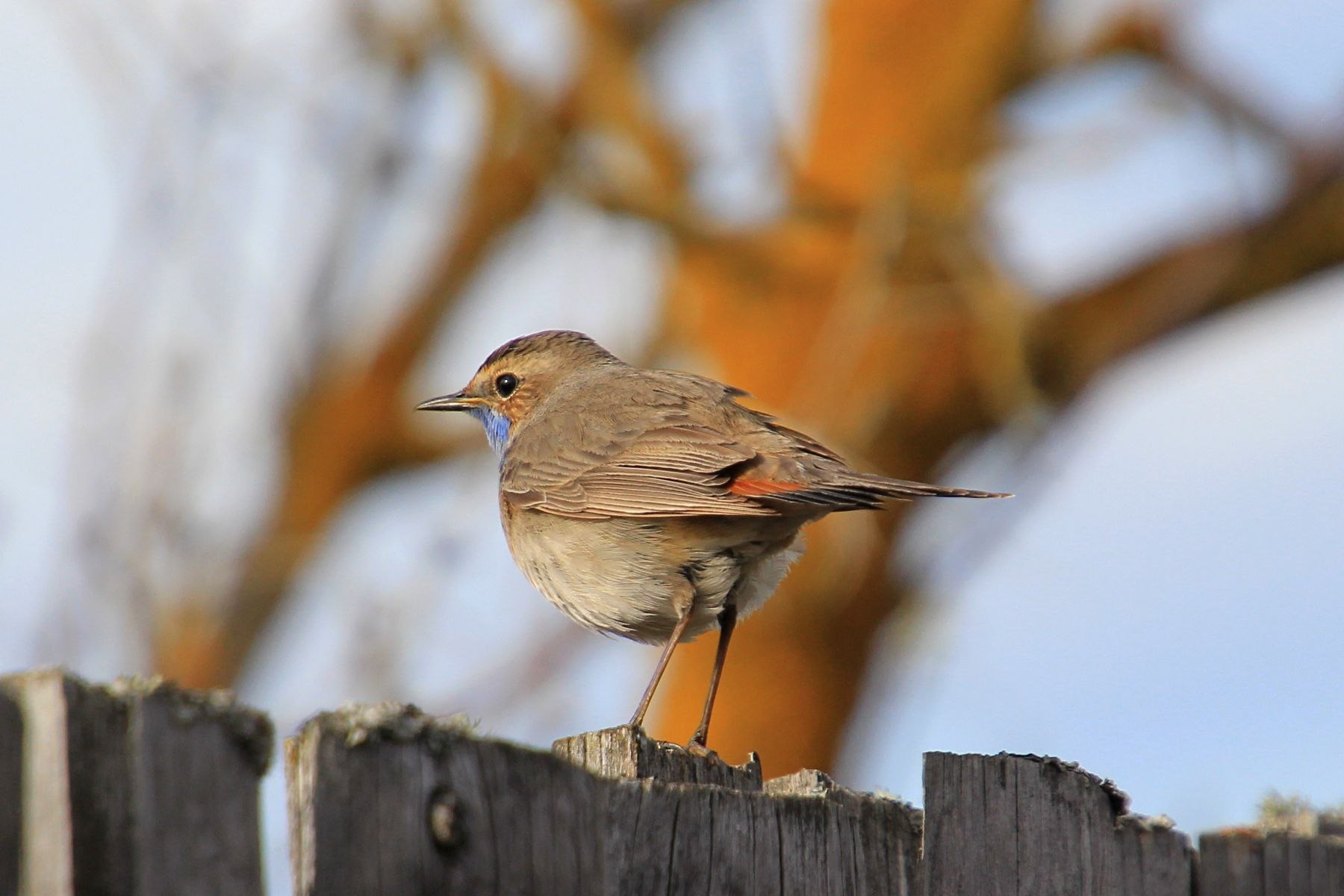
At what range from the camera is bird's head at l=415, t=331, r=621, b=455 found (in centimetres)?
609

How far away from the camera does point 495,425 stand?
6.22m

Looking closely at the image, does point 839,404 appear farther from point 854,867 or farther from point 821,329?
point 854,867

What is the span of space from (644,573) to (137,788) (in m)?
2.92

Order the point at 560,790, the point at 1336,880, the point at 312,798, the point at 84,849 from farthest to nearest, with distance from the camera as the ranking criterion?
the point at 1336,880, the point at 560,790, the point at 312,798, the point at 84,849

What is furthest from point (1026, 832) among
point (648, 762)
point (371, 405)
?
point (371, 405)

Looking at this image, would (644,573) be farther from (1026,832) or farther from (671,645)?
(1026,832)

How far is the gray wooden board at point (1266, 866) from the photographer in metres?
2.89

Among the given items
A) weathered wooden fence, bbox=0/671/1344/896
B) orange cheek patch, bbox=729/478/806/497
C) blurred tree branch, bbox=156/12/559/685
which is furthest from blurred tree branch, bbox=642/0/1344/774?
weathered wooden fence, bbox=0/671/1344/896

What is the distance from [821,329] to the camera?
9.31m

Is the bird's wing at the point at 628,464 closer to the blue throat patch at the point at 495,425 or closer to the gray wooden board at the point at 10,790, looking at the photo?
the blue throat patch at the point at 495,425

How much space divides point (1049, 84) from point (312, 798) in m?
8.54

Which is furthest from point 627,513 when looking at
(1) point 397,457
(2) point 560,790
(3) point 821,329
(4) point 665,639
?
(1) point 397,457

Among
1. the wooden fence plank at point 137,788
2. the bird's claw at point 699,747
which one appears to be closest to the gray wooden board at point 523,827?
the wooden fence plank at point 137,788

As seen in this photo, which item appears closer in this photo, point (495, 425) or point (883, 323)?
point (495, 425)
